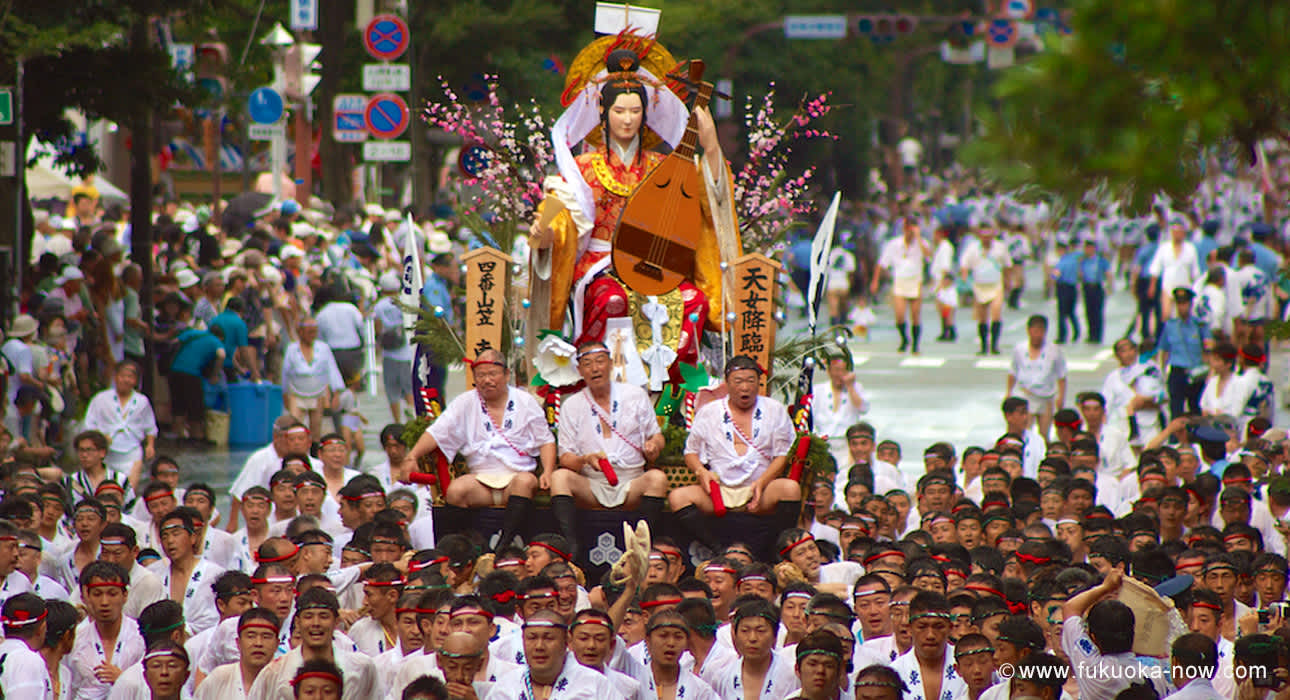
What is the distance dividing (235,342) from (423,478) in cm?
721

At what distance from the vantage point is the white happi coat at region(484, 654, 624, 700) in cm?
747

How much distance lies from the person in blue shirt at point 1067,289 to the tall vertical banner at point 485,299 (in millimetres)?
15843

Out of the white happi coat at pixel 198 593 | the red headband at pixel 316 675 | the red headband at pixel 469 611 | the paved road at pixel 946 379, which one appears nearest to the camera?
the red headband at pixel 316 675

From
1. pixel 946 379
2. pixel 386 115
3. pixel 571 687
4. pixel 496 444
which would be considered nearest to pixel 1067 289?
pixel 946 379

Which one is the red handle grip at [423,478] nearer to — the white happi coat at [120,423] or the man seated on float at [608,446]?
the man seated on float at [608,446]

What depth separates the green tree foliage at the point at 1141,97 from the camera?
4039 mm

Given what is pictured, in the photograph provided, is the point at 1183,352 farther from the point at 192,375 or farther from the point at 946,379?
the point at 192,375

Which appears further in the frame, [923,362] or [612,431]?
[923,362]

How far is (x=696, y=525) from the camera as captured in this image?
10742mm

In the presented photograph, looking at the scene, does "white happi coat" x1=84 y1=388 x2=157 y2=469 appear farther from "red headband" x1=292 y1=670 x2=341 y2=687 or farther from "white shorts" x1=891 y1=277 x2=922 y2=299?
"white shorts" x1=891 y1=277 x2=922 y2=299

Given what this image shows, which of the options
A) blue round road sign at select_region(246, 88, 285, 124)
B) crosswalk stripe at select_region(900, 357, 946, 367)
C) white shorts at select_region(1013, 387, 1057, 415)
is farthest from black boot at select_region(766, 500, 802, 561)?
blue round road sign at select_region(246, 88, 285, 124)

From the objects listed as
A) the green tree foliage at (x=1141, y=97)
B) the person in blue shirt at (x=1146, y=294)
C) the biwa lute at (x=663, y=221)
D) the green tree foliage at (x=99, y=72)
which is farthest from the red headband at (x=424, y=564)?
the person in blue shirt at (x=1146, y=294)

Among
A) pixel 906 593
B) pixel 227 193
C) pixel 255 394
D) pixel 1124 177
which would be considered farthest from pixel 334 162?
pixel 1124 177

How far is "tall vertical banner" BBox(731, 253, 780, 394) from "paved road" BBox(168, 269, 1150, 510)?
18.4ft
